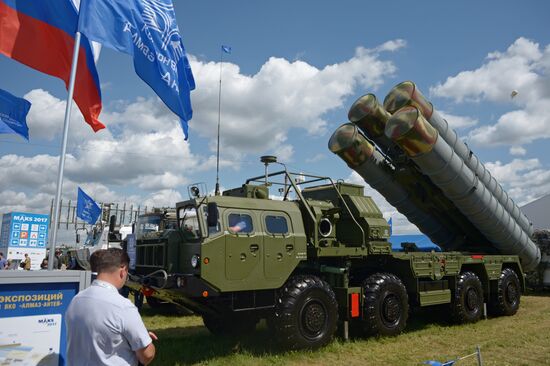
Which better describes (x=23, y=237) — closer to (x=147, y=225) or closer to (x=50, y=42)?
(x=147, y=225)

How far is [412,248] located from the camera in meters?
10.2

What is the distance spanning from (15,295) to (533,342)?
780 centimetres

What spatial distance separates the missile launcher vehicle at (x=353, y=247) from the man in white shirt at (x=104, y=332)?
140 inches

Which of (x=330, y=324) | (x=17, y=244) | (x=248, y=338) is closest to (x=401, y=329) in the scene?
(x=330, y=324)

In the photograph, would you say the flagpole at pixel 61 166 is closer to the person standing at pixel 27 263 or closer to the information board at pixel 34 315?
the information board at pixel 34 315

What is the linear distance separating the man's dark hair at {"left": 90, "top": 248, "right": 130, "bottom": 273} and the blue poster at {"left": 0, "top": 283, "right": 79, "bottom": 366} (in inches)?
34.8

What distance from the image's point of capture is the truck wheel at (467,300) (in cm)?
955

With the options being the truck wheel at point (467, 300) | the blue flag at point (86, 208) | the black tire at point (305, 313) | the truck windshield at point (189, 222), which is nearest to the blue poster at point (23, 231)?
the blue flag at point (86, 208)

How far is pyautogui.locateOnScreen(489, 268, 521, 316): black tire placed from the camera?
34.7 feet

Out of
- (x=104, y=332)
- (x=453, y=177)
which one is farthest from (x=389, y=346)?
(x=104, y=332)

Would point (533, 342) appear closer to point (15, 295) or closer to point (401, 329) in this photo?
point (401, 329)

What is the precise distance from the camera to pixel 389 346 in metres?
7.63

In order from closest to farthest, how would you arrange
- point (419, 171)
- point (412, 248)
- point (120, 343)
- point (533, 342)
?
point (120, 343)
point (533, 342)
point (419, 171)
point (412, 248)

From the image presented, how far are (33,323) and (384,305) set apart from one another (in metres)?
6.22
